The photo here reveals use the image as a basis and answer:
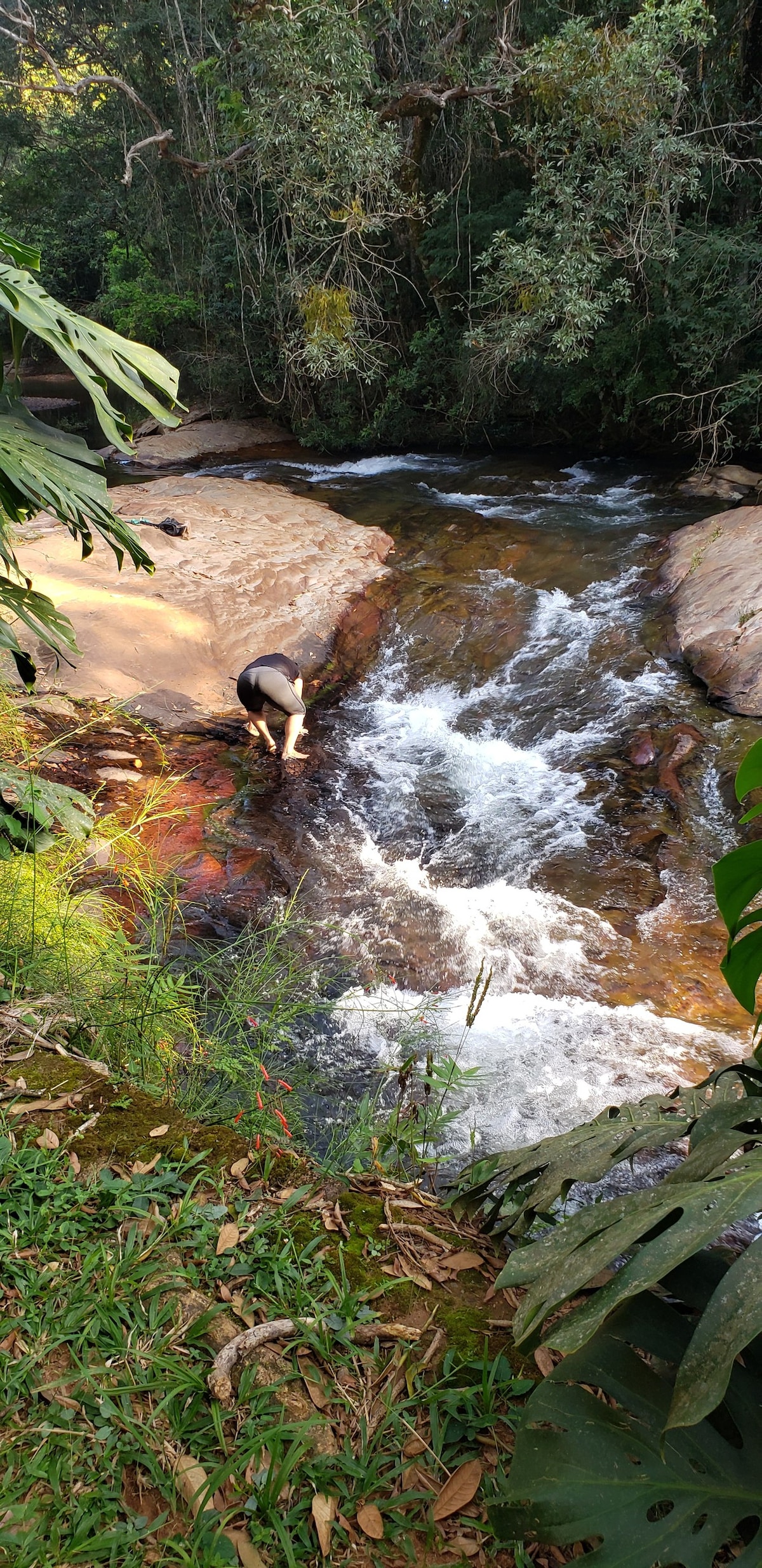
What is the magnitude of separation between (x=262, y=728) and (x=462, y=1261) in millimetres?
4674

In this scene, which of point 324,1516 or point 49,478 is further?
point 49,478

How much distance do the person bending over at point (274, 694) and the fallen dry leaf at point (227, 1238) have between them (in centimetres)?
441

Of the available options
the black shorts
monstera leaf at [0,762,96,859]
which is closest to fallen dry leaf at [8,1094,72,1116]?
monstera leaf at [0,762,96,859]

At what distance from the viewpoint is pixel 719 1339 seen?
3.88 ft

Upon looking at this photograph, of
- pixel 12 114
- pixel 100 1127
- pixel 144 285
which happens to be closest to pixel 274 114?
pixel 144 285

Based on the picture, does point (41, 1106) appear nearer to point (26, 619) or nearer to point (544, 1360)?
point (544, 1360)

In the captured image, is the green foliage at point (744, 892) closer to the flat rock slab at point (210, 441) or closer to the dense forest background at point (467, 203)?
the dense forest background at point (467, 203)

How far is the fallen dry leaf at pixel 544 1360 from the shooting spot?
187 centimetres

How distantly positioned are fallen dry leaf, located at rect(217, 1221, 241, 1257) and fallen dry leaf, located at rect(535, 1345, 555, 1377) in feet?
2.30

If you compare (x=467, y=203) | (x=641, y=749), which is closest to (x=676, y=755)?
(x=641, y=749)

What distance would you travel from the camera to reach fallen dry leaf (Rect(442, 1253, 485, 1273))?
6.89 ft

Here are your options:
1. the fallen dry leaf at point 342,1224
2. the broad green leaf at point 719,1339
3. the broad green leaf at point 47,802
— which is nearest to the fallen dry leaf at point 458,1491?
the fallen dry leaf at point 342,1224

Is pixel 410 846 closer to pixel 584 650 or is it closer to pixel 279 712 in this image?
pixel 279 712

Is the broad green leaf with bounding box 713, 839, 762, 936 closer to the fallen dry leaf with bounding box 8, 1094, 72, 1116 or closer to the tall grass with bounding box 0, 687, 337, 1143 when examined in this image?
the tall grass with bounding box 0, 687, 337, 1143
